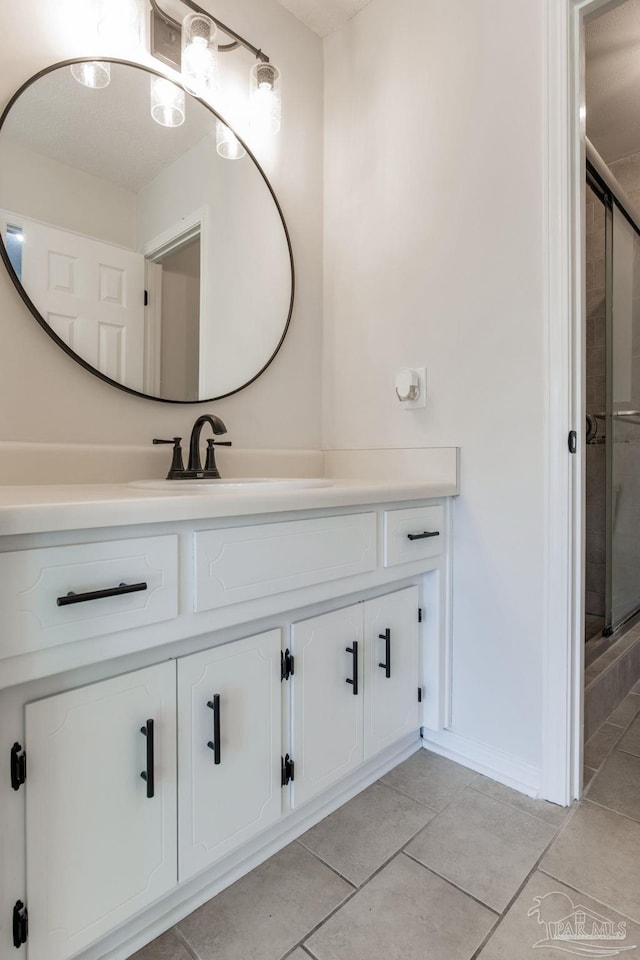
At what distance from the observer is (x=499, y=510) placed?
1.41 m

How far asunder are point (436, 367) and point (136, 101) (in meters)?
1.05

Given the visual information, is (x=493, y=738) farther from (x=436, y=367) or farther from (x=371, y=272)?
(x=371, y=272)

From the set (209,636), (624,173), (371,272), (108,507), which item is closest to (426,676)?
(209,636)

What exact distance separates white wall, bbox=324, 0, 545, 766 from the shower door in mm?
925

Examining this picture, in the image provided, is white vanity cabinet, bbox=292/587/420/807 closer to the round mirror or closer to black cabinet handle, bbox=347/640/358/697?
black cabinet handle, bbox=347/640/358/697

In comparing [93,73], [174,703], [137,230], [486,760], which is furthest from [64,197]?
[486,760]

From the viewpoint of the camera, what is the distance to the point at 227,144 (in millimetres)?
1546

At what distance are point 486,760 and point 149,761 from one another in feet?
3.26

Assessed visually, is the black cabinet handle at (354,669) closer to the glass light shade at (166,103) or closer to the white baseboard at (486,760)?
the white baseboard at (486,760)

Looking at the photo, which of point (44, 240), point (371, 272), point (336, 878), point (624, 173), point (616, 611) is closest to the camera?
point (336, 878)

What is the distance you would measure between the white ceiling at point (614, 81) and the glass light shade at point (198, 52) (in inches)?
49.3

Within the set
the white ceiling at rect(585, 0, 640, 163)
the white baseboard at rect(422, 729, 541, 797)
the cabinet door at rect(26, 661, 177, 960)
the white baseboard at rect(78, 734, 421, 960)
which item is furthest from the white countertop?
the white ceiling at rect(585, 0, 640, 163)

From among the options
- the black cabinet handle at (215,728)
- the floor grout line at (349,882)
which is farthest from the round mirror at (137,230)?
the floor grout line at (349,882)

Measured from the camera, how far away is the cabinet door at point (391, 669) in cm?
129
